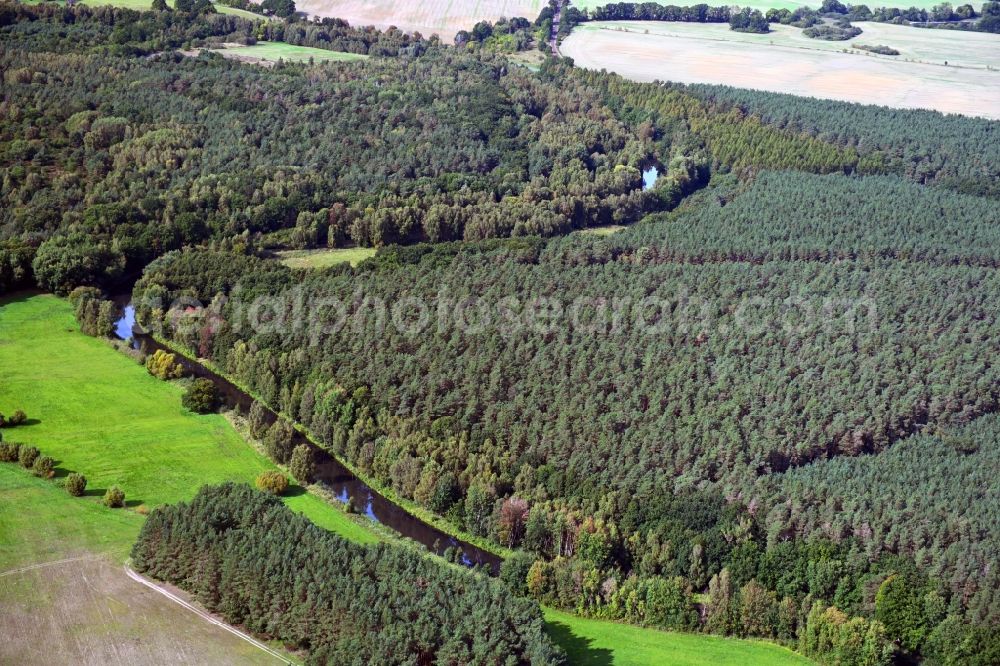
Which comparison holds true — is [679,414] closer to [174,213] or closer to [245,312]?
[245,312]

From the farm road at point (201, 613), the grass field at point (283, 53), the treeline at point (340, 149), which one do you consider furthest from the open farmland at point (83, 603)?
the grass field at point (283, 53)

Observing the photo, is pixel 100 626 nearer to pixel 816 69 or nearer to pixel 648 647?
pixel 648 647

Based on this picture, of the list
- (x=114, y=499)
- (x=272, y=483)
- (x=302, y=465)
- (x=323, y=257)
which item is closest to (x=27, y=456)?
(x=114, y=499)

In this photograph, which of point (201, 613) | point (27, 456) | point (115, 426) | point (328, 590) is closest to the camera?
point (328, 590)

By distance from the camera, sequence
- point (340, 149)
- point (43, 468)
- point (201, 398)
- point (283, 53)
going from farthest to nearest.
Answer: point (283, 53), point (340, 149), point (201, 398), point (43, 468)

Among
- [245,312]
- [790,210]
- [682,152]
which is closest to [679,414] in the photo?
[245,312]

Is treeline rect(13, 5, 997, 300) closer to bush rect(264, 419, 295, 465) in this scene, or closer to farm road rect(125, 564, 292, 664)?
bush rect(264, 419, 295, 465)
